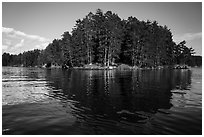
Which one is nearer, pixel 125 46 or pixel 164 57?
pixel 125 46

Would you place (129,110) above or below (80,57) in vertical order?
below

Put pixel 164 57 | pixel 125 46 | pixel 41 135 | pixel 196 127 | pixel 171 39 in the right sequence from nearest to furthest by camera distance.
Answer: pixel 41 135 < pixel 196 127 < pixel 125 46 < pixel 164 57 < pixel 171 39

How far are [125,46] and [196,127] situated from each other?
81095mm

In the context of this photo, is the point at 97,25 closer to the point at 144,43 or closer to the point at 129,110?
the point at 144,43

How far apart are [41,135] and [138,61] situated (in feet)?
264

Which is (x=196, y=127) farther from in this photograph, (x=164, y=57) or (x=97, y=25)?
(x=164, y=57)

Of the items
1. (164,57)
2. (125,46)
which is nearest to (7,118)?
(125,46)

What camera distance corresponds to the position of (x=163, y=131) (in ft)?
27.5

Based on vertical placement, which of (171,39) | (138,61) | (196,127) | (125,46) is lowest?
(196,127)

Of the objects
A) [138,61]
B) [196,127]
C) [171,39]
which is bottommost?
[196,127]

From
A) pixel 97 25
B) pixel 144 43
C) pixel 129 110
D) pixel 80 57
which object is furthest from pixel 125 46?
pixel 129 110

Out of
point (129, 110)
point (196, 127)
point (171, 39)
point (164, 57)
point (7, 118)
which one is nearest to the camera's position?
point (196, 127)

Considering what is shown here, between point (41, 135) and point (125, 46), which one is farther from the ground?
point (125, 46)

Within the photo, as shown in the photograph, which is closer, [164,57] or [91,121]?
[91,121]
